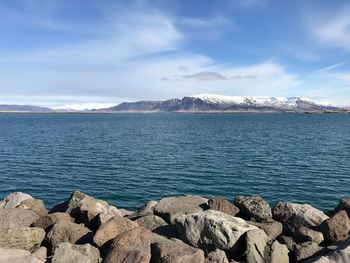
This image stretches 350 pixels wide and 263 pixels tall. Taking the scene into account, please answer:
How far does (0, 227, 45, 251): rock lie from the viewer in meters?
16.5

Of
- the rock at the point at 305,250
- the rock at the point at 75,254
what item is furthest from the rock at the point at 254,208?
the rock at the point at 75,254

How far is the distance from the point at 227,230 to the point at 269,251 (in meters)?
1.84

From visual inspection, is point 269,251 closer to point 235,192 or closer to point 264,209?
point 264,209

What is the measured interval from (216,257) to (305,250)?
157 inches

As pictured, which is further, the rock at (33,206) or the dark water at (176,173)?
the dark water at (176,173)

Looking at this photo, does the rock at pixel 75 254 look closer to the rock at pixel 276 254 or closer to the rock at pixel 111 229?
the rock at pixel 111 229

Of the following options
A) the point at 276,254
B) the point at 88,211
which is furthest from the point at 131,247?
the point at 276,254

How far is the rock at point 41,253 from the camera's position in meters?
16.1

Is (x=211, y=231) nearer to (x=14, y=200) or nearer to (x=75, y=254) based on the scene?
(x=75, y=254)

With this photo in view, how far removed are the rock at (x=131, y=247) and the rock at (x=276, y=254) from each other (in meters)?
4.78

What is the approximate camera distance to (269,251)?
16188 mm

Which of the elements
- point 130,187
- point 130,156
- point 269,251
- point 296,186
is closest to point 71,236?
point 269,251

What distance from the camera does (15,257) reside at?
586 inches

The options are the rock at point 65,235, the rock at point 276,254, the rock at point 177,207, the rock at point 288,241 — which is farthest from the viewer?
the rock at point 177,207
